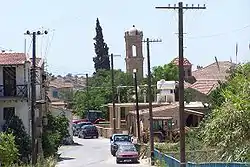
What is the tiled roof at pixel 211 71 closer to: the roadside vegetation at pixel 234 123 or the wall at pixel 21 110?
the wall at pixel 21 110

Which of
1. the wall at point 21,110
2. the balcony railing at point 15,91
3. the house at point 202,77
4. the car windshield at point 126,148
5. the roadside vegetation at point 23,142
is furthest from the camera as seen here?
the house at point 202,77

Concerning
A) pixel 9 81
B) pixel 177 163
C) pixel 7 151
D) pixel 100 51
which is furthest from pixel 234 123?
pixel 100 51

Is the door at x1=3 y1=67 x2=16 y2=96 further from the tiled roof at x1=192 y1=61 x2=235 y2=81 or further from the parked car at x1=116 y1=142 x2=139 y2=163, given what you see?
the tiled roof at x1=192 y1=61 x2=235 y2=81

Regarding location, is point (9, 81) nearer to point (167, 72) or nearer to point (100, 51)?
point (167, 72)

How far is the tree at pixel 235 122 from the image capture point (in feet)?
87.2

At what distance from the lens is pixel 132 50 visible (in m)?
108

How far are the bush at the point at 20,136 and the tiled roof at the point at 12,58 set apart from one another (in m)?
3.96

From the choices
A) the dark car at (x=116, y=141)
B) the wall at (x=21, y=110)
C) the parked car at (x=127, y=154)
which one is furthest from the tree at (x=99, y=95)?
the wall at (x=21, y=110)

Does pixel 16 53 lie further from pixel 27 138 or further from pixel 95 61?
pixel 95 61

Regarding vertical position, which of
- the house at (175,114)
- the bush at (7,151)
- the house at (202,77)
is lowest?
the bush at (7,151)

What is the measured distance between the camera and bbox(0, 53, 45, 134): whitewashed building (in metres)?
51.5

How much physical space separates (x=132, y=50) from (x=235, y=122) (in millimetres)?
81623

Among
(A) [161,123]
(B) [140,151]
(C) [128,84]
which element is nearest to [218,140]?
(B) [140,151]

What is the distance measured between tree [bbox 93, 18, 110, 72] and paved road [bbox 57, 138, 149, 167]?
50.6 metres
